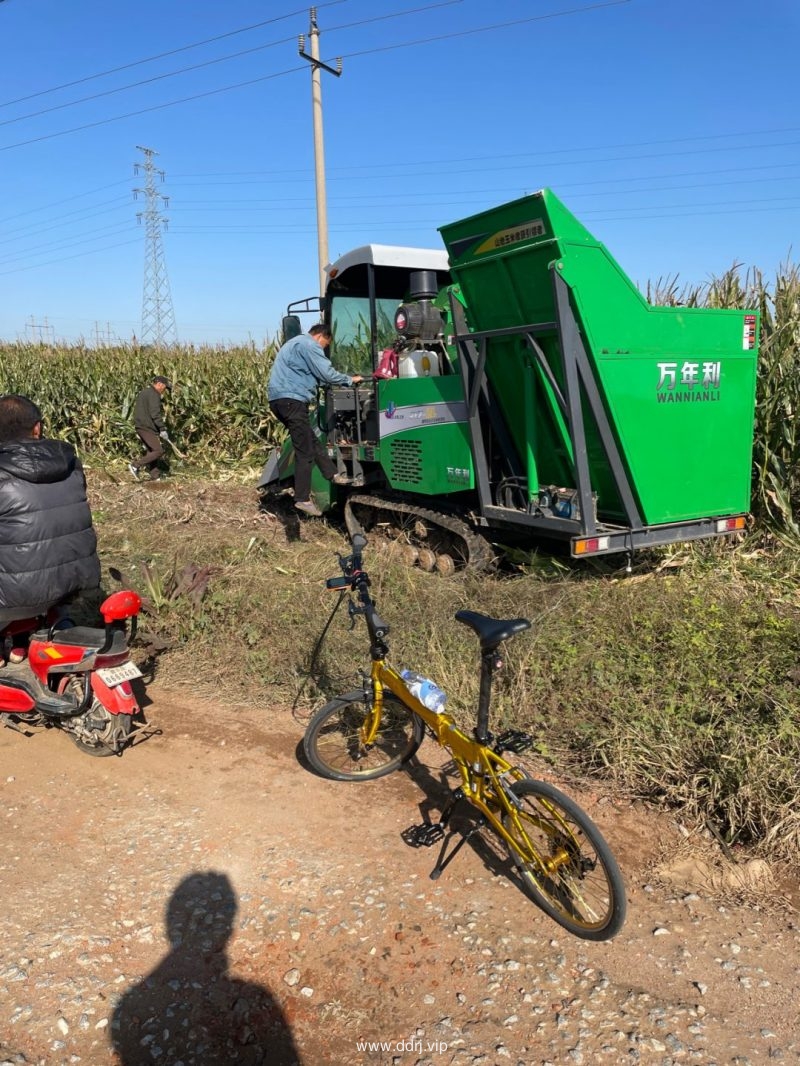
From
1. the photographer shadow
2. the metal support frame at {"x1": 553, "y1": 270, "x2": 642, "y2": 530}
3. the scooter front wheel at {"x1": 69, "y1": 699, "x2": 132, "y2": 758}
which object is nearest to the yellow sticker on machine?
the metal support frame at {"x1": 553, "y1": 270, "x2": 642, "y2": 530}

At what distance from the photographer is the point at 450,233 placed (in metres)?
5.34

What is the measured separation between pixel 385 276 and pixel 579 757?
5.06 m

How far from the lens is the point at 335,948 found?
2713 mm

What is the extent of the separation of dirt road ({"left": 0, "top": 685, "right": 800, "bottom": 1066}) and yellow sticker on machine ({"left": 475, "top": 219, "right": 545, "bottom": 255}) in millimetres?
3247

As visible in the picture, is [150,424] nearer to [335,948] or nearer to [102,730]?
[102,730]

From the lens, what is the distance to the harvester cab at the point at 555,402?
466 cm

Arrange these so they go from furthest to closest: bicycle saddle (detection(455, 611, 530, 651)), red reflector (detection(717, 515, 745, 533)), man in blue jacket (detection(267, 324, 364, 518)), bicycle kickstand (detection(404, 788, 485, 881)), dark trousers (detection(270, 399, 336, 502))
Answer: dark trousers (detection(270, 399, 336, 502)) → man in blue jacket (detection(267, 324, 364, 518)) → red reflector (detection(717, 515, 745, 533)) → bicycle kickstand (detection(404, 788, 485, 881)) → bicycle saddle (detection(455, 611, 530, 651))

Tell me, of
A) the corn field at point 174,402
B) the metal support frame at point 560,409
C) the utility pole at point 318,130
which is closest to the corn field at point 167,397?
the corn field at point 174,402

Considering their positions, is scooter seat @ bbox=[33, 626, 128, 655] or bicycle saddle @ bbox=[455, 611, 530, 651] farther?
scooter seat @ bbox=[33, 626, 128, 655]

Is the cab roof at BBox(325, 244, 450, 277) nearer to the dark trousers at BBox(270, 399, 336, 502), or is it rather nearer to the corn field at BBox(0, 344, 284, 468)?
the dark trousers at BBox(270, 399, 336, 502)

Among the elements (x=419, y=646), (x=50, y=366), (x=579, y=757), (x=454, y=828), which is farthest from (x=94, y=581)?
(x=50, y=366)

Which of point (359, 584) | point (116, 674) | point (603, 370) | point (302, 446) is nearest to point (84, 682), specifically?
point (116, 674)

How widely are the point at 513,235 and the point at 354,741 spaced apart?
320 cm

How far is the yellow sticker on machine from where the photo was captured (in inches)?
180
